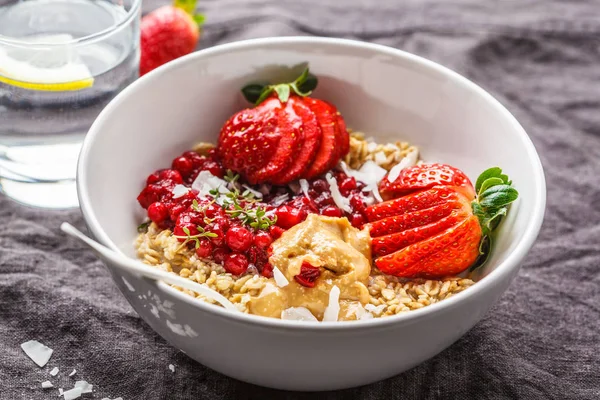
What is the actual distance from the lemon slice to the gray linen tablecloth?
0.34 m

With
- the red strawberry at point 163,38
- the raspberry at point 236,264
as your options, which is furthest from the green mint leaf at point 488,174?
the red strawberry at point 163,38

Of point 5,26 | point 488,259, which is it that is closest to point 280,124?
point 488,259

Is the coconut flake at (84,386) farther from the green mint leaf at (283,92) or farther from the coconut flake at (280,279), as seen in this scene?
the green mint leaf at (283,92)

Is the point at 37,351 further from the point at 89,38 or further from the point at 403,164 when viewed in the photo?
the point at 403,164

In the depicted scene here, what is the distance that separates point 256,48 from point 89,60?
41 cm

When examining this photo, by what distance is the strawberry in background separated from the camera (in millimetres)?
2523

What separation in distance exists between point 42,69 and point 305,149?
672mm

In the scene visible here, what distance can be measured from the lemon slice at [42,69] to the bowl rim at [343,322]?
0.73 ft

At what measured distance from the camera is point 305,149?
204cm

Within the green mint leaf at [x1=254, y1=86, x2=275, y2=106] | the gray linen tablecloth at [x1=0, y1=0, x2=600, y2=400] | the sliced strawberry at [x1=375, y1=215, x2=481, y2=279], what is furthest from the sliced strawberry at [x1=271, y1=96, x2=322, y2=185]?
the gray linen tablecloth at [x1=0, y1=0, x2=600, y2=400]

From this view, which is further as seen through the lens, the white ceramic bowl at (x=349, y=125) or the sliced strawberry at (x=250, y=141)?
the sliced strawberry at (x=250, y=141)

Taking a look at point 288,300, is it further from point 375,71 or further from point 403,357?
point 375,71

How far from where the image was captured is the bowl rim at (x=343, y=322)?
146cm

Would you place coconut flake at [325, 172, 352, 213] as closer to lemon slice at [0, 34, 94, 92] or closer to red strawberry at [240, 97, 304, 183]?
red strawberry at [240, 97, 304, 183]
